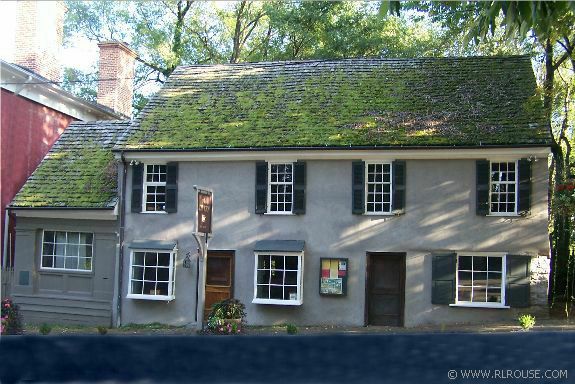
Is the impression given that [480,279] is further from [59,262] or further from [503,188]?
[59,262]

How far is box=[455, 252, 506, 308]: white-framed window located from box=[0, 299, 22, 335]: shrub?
11873 mm

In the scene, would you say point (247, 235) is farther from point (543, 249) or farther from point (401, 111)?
point (543, 249)

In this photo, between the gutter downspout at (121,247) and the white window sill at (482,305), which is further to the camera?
the gutter downspout at (121,247)

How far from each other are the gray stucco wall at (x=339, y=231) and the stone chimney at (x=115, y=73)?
697 centimetres

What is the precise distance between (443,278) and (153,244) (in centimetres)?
847

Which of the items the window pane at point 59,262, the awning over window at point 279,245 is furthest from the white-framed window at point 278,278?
the window pane at point 59,262

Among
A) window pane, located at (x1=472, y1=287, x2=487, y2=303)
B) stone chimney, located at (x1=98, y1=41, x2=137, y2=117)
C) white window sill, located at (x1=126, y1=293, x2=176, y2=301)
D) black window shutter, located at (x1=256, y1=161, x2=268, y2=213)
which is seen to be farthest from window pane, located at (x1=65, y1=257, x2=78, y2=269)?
window pane, located at (x1=472, y1=287, x2=487, y2=303)

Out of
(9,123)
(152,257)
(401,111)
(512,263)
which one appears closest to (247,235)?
(152,257)

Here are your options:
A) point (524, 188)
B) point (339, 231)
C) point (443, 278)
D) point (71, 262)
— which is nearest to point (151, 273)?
point (71, 262)

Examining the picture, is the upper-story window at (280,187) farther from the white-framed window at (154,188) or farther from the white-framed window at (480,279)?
the white-framed window at (480,279)

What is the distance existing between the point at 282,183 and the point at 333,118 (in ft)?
8.57

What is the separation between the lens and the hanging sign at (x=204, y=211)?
1530cm

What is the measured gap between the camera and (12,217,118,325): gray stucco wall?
1889 cm

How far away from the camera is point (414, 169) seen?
1727cm
